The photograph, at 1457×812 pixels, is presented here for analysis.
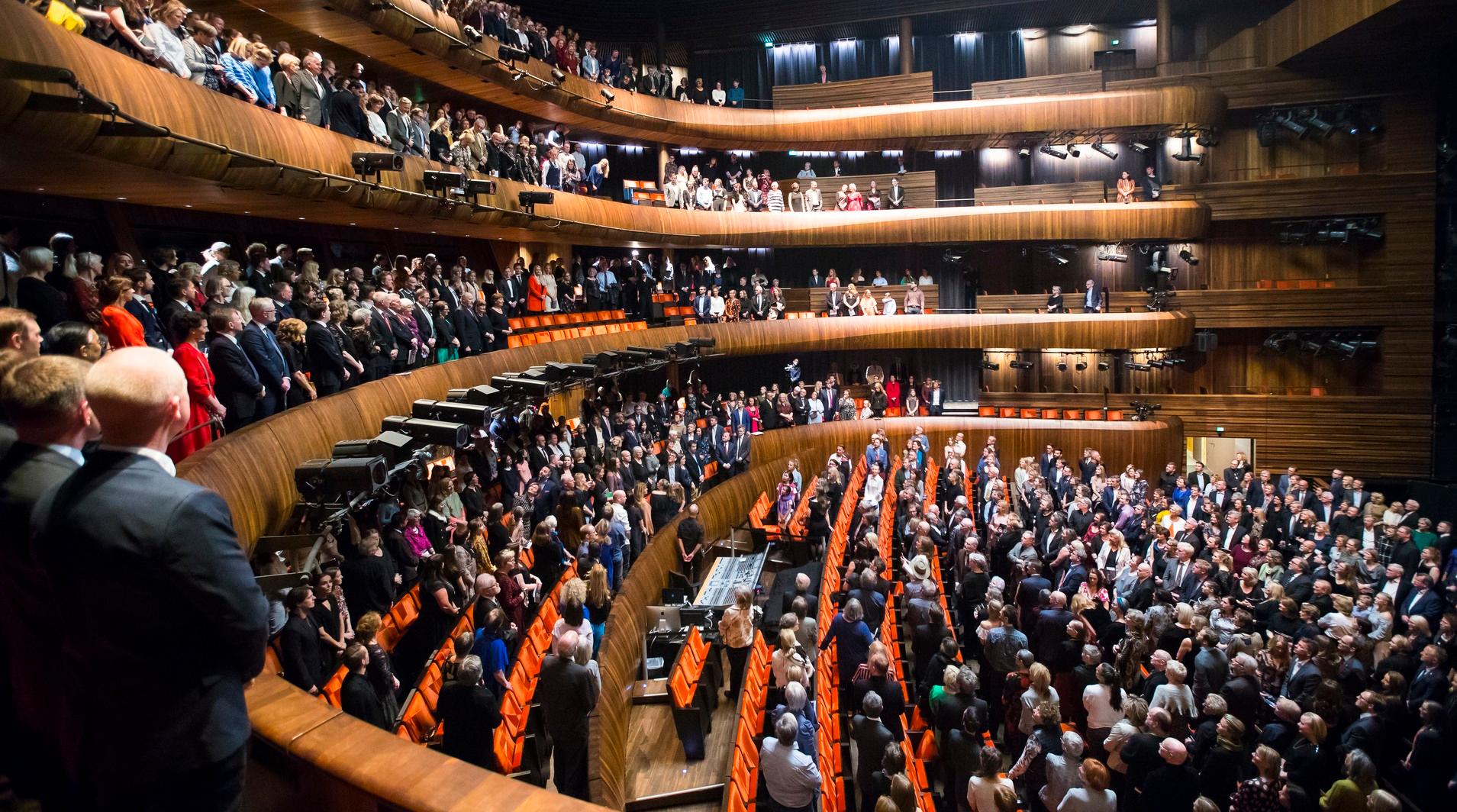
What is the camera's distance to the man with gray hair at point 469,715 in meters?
4.39

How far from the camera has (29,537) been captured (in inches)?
63.8

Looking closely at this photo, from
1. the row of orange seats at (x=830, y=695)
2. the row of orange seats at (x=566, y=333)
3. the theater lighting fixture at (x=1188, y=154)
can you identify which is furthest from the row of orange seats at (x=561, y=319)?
the theater lighting fixture at (x=1188, y=154)

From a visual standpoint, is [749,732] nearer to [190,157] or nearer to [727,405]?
[190,157]

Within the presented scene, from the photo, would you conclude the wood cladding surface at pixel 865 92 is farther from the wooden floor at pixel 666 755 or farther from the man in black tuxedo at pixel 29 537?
the man in black tuxedo at pixel 29 537

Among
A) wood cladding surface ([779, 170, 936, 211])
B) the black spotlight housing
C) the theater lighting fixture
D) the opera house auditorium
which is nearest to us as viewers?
the opera house auditorium

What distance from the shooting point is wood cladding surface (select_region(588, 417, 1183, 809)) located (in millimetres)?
5570

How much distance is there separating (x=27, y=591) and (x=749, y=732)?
4.51 metres

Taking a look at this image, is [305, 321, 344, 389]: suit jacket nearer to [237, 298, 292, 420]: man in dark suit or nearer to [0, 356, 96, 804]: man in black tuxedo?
[237, 298, 292, 420]: man in dark suit

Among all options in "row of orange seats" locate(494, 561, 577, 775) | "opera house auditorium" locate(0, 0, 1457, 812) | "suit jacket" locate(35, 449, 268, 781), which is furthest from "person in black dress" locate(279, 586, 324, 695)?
"suit jacket" locate(35, 449, 268, 781)

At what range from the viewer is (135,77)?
564 cm

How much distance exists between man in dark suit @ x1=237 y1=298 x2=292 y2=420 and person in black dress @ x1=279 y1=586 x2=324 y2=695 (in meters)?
1.39

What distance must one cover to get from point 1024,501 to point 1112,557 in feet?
8.55

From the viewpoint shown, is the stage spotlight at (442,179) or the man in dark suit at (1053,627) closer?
the man in dark suit at (1053,627)

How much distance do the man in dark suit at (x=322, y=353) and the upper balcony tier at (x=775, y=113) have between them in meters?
6.05
